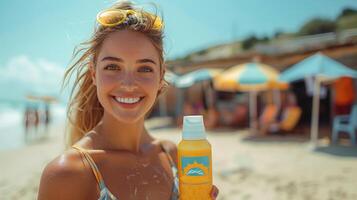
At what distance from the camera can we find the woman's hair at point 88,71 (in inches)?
57.0

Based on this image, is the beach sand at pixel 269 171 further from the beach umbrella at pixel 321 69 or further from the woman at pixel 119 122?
the woman at pixel 119 122

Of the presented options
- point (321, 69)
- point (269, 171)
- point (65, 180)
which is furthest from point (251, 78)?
point (65, 180)

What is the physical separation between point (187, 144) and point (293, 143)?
27.2 ft

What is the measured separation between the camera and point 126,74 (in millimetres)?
1355

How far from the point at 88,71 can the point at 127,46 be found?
431 mm

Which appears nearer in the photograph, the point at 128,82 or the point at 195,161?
the point at 195,161

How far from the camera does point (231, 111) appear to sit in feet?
42.6

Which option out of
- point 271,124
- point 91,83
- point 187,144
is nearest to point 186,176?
point 187,144

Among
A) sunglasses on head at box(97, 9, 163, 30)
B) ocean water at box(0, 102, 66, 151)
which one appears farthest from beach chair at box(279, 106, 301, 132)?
ocean water at box(0, 102, 66, 151)

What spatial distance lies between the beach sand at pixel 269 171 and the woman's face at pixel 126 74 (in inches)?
141

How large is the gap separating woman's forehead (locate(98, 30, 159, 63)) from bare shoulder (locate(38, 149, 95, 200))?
1.55 ft

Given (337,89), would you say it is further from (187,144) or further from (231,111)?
(187,144)

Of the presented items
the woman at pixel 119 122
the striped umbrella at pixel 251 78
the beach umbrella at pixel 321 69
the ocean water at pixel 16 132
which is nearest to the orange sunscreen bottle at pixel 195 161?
the woman at pixel 119 122

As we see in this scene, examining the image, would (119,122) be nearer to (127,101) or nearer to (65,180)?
(127,101)
